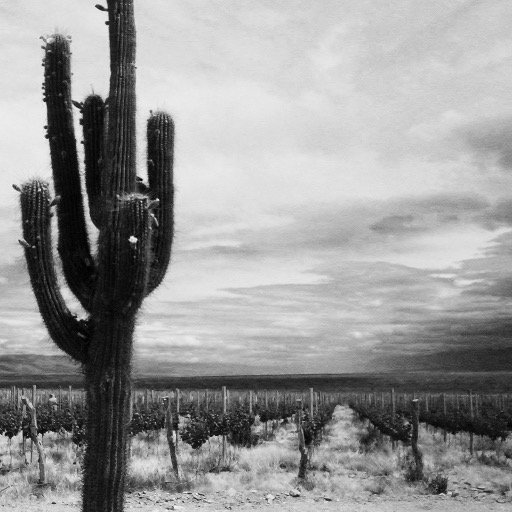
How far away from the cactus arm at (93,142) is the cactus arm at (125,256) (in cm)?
117

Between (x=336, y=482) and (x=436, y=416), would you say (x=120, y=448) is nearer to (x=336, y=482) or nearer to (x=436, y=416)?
(x=336, y=482)

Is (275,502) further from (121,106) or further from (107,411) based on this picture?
(121,106)

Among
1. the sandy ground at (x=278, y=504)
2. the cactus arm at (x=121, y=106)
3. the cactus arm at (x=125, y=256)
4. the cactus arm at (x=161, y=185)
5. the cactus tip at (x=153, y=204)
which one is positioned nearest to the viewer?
the cactus arm at (x=125, y=256)

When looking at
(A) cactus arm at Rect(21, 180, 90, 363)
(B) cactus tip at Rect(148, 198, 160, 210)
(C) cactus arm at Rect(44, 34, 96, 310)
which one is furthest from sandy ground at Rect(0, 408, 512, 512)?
(B) cactus tip at Rect(148, 198, 160, 210)

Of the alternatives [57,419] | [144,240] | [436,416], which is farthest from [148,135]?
[436,416]

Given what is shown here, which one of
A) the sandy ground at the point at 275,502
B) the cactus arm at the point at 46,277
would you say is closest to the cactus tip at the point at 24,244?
the cactus arm at the point at 46,277

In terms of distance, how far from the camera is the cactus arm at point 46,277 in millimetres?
6434

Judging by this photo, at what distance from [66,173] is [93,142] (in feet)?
1.70

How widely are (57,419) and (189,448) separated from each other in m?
4.66

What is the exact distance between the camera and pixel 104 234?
243 inches

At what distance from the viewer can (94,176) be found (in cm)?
726

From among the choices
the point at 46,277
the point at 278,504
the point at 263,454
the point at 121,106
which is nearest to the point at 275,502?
the point at 278,504

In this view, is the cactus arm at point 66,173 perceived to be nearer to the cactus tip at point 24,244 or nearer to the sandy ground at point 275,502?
the cactus tip at point 24,244

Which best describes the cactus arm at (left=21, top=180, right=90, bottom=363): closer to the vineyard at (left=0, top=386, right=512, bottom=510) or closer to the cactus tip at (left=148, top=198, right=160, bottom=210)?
the cactus tip at (left=148, top=198, right=160, bottom=210)
